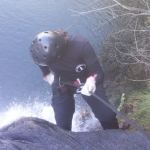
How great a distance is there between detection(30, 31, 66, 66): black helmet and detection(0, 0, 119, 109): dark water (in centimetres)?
382

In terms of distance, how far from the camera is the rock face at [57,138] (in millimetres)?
2025

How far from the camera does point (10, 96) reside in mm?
6582

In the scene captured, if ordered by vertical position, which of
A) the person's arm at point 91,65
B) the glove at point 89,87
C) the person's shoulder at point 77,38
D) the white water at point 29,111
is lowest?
the white water at point 29,111

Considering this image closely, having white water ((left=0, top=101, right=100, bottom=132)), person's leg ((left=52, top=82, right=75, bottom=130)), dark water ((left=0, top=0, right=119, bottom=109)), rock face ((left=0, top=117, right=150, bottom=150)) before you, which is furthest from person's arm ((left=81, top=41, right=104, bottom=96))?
dark water ((left=0, top=0, right=119, bottom=109))

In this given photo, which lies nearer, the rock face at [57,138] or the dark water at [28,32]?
the rock face at [57,138]

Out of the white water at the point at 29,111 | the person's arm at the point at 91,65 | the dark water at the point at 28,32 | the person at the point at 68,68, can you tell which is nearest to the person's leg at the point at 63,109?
the person at the point at 68,68

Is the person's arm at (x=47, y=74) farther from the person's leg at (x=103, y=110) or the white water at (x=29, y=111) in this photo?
the white water at (x=29, y=111)

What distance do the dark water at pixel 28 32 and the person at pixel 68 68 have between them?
11.3 ft

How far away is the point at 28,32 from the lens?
7.77 m

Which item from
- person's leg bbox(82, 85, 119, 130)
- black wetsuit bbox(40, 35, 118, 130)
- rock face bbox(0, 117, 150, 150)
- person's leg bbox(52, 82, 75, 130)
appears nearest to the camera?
rock face bbox(0, 117, 150, 150)

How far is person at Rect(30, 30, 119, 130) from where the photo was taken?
2797 mm

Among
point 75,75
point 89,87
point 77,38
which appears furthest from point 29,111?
point 89,87

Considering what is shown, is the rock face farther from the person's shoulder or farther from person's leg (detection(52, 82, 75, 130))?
the person's shoulder

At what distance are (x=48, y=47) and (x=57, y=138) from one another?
97cm
